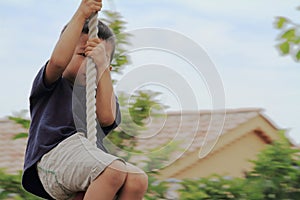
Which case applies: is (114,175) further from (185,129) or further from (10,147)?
(10,147)

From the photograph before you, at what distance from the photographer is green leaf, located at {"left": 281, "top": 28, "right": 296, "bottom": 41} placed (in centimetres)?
343

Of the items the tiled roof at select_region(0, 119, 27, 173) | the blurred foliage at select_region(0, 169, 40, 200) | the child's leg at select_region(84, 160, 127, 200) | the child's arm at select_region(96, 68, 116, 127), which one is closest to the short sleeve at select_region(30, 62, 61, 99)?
the child's arm at select_region(96, 68, 116, 127)

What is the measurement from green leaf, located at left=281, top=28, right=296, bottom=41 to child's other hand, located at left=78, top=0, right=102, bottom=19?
1394 mm

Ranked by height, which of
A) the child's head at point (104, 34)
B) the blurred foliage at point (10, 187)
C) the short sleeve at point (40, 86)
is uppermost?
the child's head at point (104, 34)

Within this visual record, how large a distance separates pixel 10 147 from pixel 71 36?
263cm

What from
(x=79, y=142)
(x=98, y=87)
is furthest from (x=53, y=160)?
(x=98, y=87)

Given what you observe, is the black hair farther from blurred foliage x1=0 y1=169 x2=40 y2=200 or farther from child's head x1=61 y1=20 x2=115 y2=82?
blurred foliage x1=0 y1=169 x2=40 y2=200

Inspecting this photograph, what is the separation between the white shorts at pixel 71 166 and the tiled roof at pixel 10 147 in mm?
1927

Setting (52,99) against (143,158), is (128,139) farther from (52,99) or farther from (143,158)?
(52,99)

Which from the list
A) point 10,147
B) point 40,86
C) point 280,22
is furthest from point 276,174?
point 10,147

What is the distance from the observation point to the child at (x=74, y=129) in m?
2.20

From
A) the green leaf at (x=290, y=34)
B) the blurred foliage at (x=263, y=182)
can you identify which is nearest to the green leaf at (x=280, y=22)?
the green leaf at (x=290, y=34)

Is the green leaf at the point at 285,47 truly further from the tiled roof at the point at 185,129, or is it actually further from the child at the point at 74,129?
the child at the point at 74,129

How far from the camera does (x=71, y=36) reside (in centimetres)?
222
